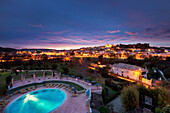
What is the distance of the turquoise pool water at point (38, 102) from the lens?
886 centimetres

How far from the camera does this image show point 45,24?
23.7 m

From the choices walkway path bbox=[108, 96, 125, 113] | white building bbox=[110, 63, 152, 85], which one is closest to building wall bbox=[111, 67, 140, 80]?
white building bbox=[110, 63, 152, 85]

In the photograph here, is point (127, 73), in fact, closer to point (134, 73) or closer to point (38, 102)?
point (134, 73)

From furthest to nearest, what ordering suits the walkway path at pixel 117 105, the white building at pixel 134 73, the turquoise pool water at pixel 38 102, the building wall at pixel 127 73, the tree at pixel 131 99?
the building wall at pixel 127 73 < the white building at pixel 134 73 < the walkway path at pixel 117 105 < the tree at pixel 131 99 < the turquoise pool water at pixel 38 102

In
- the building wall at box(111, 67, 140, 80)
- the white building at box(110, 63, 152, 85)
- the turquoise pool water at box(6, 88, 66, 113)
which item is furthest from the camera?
the building wall at box(111, 67, 140, 80)

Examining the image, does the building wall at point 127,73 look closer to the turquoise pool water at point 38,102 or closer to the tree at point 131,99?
the tree at point 131,99

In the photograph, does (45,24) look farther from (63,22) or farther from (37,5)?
(37,5)

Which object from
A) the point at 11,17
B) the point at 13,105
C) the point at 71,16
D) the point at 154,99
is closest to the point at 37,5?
the point at 11,17

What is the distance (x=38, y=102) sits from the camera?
10.4m

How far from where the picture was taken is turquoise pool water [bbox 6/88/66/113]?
886 centimetres

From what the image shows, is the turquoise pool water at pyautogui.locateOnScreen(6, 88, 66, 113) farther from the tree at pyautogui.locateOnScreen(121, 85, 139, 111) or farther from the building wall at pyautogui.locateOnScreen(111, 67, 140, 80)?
the building wall at pyautogui.locateOnScreen(111, 67, 140, 80)

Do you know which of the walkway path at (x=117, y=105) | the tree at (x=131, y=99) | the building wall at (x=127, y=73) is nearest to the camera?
the tree at (x=131, y=99)

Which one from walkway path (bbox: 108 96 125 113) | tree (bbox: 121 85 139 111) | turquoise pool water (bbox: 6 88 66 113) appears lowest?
walkway path (bbox: 108 96 125 113)

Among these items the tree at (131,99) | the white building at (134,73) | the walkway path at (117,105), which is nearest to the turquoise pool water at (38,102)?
the walkway path at (117,105)
